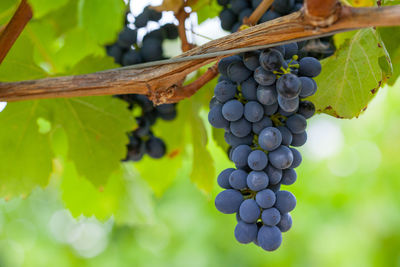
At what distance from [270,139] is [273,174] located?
6 cm

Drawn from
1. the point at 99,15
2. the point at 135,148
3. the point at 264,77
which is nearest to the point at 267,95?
the point at 264,77

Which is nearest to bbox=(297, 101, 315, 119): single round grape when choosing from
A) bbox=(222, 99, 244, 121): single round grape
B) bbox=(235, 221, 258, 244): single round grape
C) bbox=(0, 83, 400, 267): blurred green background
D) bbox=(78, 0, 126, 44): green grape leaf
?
bbox=(222, 99, 244, 121): single round grape

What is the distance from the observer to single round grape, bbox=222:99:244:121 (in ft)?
2.21

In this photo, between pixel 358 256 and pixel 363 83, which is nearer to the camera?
pixel 363 83

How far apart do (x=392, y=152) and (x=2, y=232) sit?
506 centimetres

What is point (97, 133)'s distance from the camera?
3.40ft

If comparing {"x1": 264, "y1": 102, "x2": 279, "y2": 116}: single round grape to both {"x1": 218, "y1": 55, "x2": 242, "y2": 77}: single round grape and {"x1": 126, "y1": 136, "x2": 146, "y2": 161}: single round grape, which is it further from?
{"x1": 126, "y1": 136, "x2": 146, "y2": 161}: single round grape

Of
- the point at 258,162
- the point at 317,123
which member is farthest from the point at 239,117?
the point at 317,123

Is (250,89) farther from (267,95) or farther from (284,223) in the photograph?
(284,223)

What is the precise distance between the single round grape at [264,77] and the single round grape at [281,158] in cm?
11

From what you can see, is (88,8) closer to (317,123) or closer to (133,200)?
(133,200)

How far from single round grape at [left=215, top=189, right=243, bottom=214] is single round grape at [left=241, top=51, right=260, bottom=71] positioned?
20 centimetres

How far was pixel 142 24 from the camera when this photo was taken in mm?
1138

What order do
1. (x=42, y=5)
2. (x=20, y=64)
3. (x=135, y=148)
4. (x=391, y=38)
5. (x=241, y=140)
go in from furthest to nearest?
1. (x=135, y=148)
2. (x=20, y=64)
3. (x=391, y=38)
4. (x=241, y=140)
5. (x=42, y=5)
